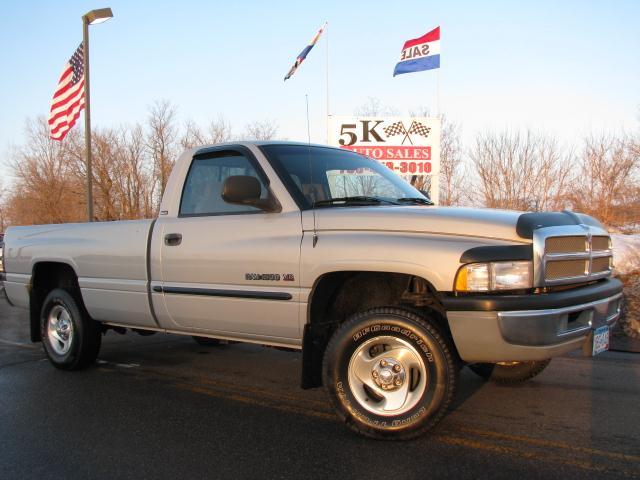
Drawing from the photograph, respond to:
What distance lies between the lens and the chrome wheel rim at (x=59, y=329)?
5832mm

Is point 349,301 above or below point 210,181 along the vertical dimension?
below

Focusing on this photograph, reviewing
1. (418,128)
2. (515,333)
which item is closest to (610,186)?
(418,128)

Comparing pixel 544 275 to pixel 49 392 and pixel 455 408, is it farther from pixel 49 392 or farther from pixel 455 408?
pixel 49 392

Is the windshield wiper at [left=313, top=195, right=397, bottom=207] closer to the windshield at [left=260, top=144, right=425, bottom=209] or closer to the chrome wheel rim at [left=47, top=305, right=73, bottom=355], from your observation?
the windshield at [left=260, top=144, right=425, bottom=209]

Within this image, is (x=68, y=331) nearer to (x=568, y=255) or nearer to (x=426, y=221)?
(x=426, y=221)

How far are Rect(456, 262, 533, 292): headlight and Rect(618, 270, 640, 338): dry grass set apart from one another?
459 cm

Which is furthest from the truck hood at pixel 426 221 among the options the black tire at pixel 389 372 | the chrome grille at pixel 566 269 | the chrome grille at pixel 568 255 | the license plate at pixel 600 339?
the license plate at pixel 600 339

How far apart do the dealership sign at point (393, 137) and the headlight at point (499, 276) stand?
12.3 meters

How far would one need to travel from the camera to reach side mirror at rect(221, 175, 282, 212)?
401 centimetres

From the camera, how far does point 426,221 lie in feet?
11.6

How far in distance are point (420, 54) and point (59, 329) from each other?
42.9 feet

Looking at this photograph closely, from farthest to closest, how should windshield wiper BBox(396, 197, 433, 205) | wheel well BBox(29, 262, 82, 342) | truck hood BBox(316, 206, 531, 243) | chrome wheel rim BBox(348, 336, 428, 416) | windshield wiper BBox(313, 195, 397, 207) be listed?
wheel well BBox(29, 262, 82, 342) < windshield wiper BBox(396, 197, 433, 205) < windshield wiper BBox(313, 195, 397, 207) < chrome wheel rim BBox(348, 336, 428, 416) < truck hood BBox(316, 206, 531, 243)

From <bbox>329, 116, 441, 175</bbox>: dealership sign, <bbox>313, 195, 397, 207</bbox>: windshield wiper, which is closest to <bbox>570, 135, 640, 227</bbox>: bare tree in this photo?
<bbox>329, 116, 441, 175</bbox>: dealership sign

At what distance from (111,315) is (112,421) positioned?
137 cm
